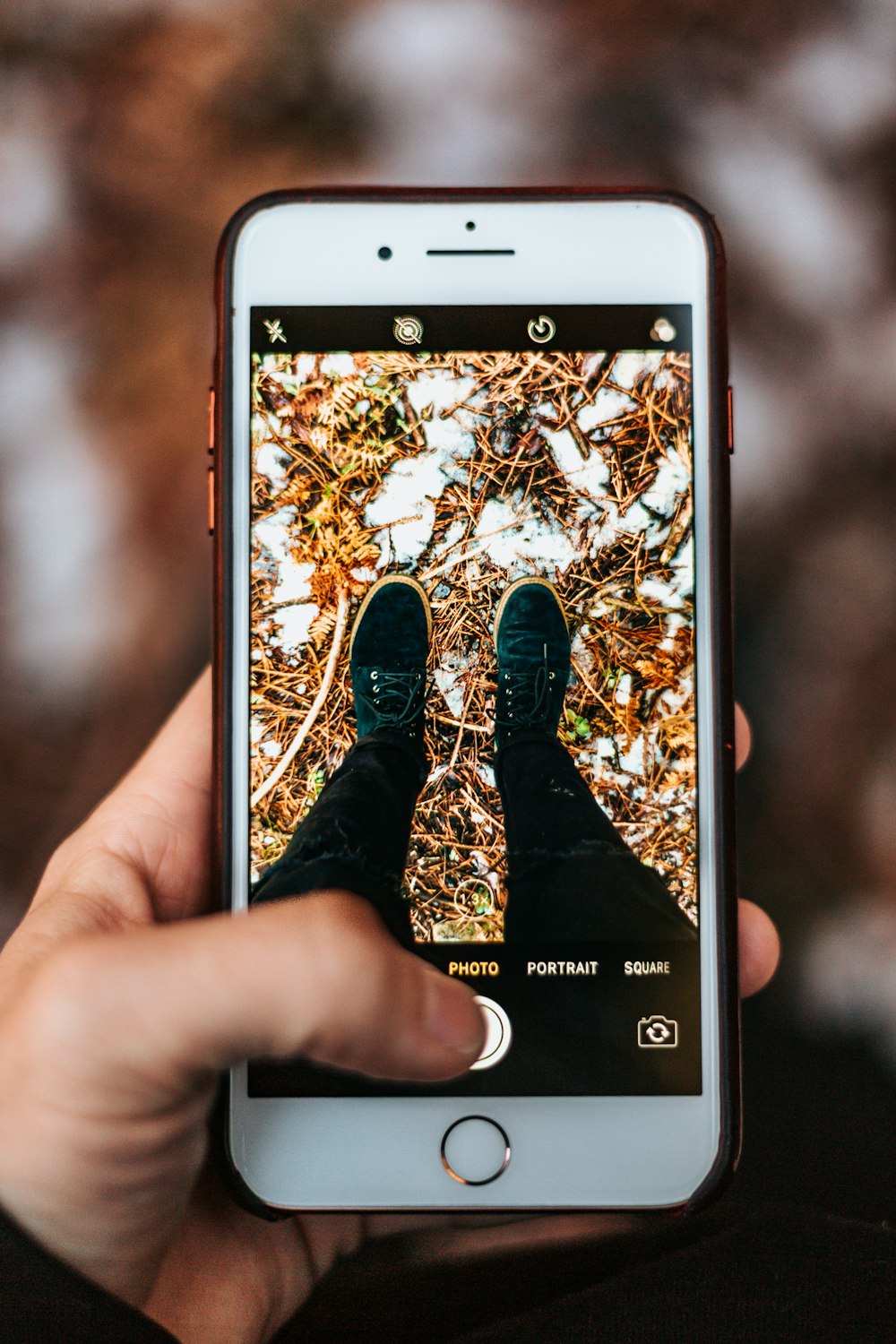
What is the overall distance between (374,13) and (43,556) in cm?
44

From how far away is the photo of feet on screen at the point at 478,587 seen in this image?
1.39ft

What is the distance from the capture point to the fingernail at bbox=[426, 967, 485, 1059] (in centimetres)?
30

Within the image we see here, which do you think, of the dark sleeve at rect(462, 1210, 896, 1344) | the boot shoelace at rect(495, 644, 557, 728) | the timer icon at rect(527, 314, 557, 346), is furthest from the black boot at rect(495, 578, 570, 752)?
the dark sleeve at rect(462, 1210, 896, 1344)

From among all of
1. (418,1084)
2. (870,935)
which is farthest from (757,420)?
(418,1084)

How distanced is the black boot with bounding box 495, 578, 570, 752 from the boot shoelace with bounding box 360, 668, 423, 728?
0.04 metres

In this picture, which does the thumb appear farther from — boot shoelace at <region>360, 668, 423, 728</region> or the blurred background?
the blurred background

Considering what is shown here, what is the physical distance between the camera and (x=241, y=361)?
0.43 meters

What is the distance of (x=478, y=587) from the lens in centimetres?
43

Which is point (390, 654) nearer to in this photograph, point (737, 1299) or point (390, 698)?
point (390, 698)

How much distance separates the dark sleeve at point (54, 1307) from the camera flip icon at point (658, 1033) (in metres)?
0.21

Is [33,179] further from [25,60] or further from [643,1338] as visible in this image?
[643,1338]

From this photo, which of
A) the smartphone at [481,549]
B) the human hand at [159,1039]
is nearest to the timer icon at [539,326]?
the smartphone at [481,549]

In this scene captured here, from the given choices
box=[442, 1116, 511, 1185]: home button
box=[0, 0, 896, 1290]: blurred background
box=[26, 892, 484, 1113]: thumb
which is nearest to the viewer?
box=[26, 892, 484, 1113]: thumb

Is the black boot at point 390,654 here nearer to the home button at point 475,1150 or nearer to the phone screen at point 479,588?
the phone screen at point 479,588
